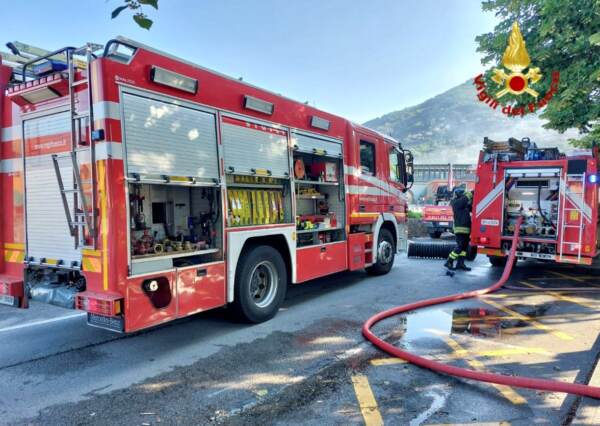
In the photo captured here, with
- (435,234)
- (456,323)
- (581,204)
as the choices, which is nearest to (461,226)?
(581,204)

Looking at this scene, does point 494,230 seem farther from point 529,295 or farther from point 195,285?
point 195,285

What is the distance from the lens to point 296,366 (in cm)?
390

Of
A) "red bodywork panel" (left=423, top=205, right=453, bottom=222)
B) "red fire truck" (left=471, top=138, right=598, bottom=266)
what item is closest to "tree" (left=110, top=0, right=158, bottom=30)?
"red fire truck" (left=471, top=138, right=598, bottom=266)

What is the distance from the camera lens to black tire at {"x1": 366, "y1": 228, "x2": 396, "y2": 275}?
8.32 m

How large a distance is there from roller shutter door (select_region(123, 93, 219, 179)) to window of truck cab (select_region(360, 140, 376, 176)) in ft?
12.1

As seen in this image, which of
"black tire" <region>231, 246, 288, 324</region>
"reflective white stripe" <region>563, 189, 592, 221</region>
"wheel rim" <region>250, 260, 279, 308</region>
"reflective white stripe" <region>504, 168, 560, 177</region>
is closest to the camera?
"black tire" <region>231, 246, 288, 324</region>

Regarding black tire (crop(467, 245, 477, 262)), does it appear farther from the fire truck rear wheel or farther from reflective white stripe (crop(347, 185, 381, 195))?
the fire truck rear wheel

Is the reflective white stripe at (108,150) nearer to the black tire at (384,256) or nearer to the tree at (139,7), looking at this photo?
the tree at (139,7)

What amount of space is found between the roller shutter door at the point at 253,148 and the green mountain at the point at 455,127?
56508mm

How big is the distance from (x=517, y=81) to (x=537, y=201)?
2983 mm

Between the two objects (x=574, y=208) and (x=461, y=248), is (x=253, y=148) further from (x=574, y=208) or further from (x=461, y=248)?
(x=574, y=208)

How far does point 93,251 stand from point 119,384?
119 cm

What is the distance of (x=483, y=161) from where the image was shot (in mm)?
8758

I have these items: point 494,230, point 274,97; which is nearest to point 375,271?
point 494,230
